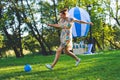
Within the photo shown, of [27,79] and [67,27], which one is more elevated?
[67,27]

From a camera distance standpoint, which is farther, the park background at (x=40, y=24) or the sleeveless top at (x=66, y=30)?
the park background at (x=40, y=24)

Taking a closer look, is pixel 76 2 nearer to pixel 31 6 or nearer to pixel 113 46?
pixel 31 6

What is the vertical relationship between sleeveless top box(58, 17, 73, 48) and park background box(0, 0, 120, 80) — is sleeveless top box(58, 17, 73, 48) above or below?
above

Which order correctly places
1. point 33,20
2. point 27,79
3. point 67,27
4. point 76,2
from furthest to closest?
1. point 76,2
2. point 33,20
3. point 67,27
4. point 27,79

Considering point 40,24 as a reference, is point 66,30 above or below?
above

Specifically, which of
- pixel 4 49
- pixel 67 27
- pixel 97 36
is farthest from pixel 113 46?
pixel 67 27

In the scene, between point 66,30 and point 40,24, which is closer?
point 66,30

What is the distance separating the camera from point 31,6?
4700 cm

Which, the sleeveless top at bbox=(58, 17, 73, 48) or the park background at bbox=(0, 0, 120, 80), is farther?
the park background at bbox=(0, 0, 120, 80)

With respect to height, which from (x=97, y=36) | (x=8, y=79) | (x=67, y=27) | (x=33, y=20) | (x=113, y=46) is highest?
(x=67, y=27)

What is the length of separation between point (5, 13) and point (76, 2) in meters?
13.4

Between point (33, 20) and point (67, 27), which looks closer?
point (67, 27)

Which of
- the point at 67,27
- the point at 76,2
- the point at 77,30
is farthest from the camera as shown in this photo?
the point at 76,2

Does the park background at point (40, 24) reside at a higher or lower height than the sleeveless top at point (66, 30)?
lower
